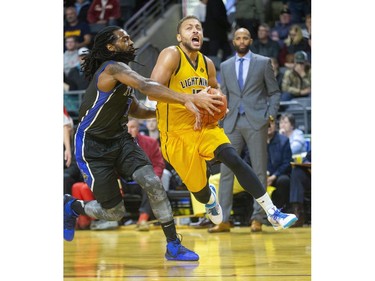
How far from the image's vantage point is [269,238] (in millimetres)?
8398

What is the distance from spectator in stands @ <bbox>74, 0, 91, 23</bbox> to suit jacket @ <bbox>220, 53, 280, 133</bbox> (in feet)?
19.8

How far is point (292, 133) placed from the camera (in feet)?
34.2

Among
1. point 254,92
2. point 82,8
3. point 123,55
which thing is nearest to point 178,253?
point 123,55

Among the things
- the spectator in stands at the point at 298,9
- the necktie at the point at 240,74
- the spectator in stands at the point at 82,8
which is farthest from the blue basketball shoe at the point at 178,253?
the spectator in stands at the point at 82,8

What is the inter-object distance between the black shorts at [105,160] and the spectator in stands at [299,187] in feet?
11.7

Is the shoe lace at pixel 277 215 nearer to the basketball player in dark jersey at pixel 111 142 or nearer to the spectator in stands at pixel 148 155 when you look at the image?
the basketball player in dark jersey at pixel 111 142

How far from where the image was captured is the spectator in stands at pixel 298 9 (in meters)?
13.3

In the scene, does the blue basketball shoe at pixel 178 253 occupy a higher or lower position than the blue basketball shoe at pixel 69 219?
lower
